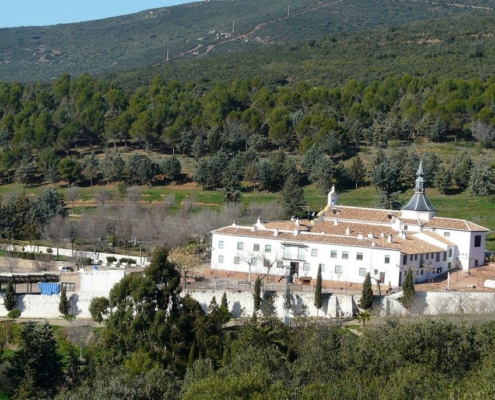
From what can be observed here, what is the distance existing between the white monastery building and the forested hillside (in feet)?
221

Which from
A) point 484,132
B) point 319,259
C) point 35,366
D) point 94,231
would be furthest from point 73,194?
point 35,366

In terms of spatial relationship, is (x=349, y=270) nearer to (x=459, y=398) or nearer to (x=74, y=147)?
(x=459, y=398)

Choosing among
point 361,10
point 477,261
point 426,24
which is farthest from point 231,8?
point 477,261

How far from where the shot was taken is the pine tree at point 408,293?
132 feet

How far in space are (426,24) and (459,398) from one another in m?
83.5

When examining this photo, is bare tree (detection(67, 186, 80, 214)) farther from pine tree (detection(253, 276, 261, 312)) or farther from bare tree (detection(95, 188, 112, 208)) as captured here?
pine tree (detection(253, 276, 261, 312))

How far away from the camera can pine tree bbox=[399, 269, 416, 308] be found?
40219mm

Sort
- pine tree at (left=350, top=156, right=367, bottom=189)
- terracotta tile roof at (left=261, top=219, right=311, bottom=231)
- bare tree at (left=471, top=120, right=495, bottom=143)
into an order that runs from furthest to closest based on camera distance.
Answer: bare tree at (left=471, top=120, right=495, bottom=143) → pine tree at (left=350, top=156, right=367, bottom=189) → terracotta tile roof at (left=261, top=219, right=311, bottom=231)

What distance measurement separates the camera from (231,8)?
14275cm

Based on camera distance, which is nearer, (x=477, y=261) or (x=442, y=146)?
(x=477, y=261)

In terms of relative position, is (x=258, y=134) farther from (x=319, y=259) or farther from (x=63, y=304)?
(x=63, y=304)

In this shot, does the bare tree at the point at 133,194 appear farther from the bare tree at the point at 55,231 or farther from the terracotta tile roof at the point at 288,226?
the terracotta tile roof at the point at 288,226

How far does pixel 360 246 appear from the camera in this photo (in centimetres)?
4381

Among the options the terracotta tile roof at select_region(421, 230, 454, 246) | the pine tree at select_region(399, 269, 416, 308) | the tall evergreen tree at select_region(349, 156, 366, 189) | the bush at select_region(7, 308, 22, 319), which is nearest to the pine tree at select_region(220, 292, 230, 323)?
the pine tree at select_region(399, 269, 416, 308)
